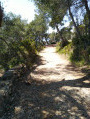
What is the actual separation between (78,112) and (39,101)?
4.65 ft

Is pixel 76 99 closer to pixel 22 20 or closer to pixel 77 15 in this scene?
pixel 77 15

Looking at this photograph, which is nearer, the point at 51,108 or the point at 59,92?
the point at 51,108

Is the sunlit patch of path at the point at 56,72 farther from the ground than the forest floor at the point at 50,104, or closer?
farther from the ground

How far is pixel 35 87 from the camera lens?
444cm

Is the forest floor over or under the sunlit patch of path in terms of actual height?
under

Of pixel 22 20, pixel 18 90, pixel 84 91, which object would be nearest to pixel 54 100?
pixel 84 91

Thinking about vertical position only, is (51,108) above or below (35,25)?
below

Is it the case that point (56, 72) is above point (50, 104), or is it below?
above

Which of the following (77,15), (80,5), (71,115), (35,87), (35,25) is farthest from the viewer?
(35,25)

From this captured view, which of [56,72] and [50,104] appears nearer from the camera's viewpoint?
[50,104]

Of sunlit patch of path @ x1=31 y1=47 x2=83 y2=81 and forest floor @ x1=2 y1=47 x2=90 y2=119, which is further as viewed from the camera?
sunlit patch of path @ x1=31 y1=47 x2=83 y2=81

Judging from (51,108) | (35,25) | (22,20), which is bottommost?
(51,108)

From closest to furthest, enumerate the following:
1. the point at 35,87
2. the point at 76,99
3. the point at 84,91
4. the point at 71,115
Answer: the point at 71,115 → the point at 76,99 → the point at 84,91 → the point at 35,87

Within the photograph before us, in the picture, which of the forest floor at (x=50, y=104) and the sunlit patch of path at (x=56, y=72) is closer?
the forest floor at (x=50, y=104)
